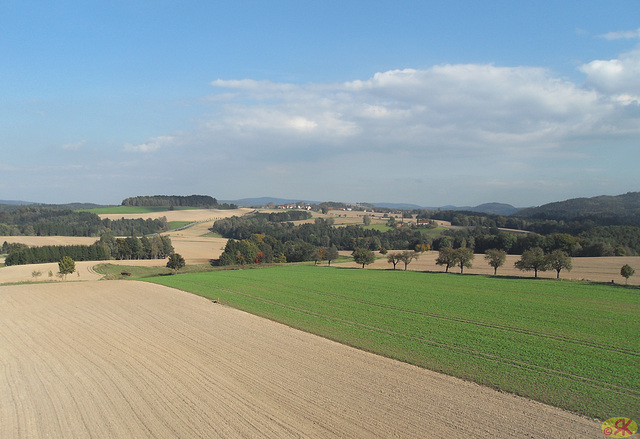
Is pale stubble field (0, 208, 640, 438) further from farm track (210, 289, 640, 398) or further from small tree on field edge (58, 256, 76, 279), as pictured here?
small tree on field edge (58, 256, 76, 279)

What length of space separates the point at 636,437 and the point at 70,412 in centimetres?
1899

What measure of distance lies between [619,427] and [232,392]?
1344 centimetres

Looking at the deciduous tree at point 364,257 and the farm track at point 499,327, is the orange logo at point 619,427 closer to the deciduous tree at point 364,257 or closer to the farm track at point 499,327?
the farm track at point 499,327

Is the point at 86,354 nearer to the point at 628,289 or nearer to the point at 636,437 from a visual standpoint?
the point at 636,437

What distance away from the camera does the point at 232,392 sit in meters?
15.6

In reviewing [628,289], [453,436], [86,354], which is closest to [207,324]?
[86,354]

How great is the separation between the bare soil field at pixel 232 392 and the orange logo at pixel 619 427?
1.05 ft

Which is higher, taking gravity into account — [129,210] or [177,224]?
[129,210]

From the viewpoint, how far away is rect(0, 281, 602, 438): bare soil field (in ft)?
41.6

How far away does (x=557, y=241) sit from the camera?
7475 cm

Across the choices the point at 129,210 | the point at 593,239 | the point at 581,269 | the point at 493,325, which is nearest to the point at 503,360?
the point at 493,325

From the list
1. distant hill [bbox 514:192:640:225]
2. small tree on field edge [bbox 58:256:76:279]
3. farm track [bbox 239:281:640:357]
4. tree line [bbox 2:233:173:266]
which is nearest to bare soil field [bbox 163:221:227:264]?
tree line [bbox 2:233:173:266]

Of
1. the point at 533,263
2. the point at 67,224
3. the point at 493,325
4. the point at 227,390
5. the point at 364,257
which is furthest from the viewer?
the point at 67,224

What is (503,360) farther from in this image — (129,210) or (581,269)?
(129,210)
